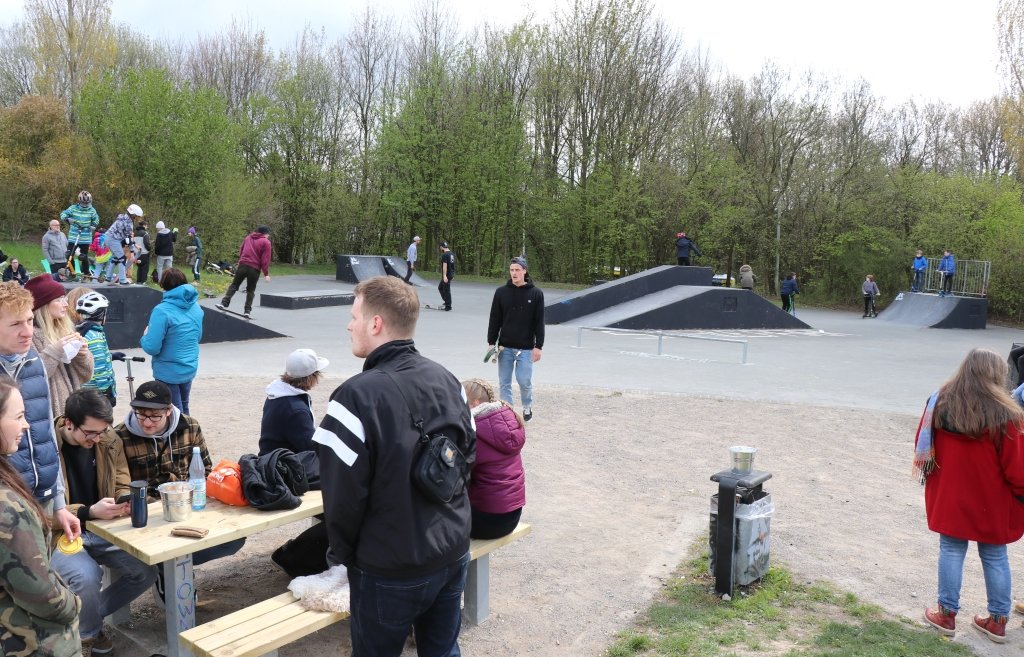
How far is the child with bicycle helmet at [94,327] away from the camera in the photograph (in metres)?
5.86

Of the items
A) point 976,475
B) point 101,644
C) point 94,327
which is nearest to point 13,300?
point 101,644

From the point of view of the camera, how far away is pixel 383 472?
7.43ft

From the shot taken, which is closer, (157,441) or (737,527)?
(157,441)

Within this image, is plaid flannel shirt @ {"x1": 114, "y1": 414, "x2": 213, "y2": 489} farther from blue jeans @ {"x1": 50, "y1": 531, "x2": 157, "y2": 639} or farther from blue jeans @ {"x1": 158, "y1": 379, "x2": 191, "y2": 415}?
blue jeans @ {"x1": 158, "y1": 379, "x2": 191, "y2": 415}

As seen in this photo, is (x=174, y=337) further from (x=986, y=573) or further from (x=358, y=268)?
(x=358, y=268)

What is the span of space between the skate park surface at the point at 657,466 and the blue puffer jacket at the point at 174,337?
0.97m

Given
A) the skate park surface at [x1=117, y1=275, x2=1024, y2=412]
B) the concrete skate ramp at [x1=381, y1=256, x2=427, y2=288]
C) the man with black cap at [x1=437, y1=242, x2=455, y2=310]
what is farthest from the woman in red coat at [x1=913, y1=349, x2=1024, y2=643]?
the concrete skate ramp at [x1=381, y1=256, x2=427, y2=288]

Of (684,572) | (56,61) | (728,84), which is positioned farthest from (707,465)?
(56,61)

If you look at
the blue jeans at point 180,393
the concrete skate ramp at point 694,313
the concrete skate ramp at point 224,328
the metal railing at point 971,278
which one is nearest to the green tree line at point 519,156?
the metal railing at point 971,278

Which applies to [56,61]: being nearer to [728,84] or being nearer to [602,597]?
[728,84]

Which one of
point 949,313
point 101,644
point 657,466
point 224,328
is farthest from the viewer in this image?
point 949,313

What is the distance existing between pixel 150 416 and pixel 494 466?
1.64 metres

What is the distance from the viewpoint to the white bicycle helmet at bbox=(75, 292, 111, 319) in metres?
5.85

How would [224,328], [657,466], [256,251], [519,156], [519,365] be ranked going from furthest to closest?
[519,156] < [256,251] < [224,328] < [519,365] < [657,466]
